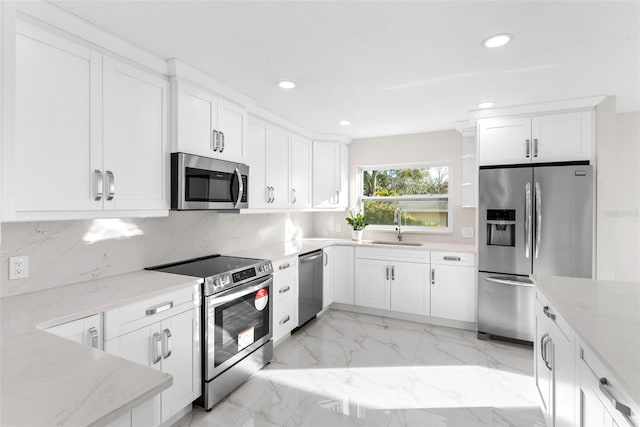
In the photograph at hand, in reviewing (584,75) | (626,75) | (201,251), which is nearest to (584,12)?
(584,75)

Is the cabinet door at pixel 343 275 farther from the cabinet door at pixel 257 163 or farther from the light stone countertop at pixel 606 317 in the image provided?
the light stone countertop at pixel 606 317

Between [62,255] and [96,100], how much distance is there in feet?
3.07

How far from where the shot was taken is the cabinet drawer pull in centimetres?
179

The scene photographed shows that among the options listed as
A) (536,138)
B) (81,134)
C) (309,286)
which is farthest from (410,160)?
(81,134)

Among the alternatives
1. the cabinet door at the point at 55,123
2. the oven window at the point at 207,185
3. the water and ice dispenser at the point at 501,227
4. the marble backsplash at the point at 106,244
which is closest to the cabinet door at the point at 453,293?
the water and ice dispenser at the point at 501,227

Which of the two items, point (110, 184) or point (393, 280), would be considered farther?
point (393, 280)

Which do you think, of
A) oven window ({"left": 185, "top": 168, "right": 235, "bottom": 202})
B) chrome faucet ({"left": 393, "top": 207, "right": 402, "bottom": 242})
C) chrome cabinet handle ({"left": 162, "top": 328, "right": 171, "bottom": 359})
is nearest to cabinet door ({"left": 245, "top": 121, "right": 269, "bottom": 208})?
oven window ({"left": 185, "top": 168, "right": 235, "bottom": 202})

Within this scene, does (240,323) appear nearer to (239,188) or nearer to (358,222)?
(239,188)

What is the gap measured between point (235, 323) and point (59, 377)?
1.54m

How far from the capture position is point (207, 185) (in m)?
2.48

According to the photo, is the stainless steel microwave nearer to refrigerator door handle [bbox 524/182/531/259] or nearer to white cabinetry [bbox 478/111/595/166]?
white cabinetry [bbox 478/111/595/166]

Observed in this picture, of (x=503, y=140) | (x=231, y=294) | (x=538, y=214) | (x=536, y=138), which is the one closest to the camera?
(x=231, y=294)

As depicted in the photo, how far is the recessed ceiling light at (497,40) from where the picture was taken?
6.25 feet

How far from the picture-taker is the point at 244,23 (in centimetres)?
179
